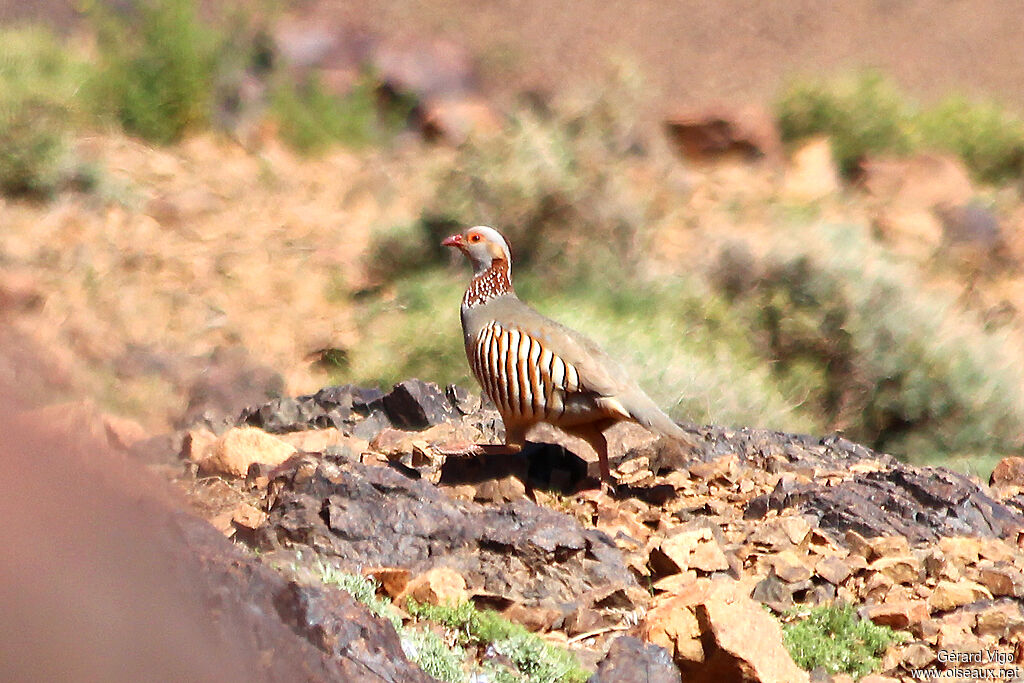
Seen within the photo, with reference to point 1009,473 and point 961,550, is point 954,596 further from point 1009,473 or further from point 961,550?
point 1009,473

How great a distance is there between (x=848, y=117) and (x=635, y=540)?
17684mm

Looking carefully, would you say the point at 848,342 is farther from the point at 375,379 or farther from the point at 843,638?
the point at 843,638

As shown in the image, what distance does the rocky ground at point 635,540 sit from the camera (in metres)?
4.32

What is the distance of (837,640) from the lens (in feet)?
16.0

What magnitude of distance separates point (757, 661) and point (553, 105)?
37.5ft

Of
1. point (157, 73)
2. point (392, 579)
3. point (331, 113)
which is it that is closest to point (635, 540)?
point (392, 579)

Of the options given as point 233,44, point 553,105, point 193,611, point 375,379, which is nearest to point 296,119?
point 233,44

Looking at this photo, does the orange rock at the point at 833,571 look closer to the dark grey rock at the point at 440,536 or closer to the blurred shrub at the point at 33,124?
the dark grey rock at the point at 440,536

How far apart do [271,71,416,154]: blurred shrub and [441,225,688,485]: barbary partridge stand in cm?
1274

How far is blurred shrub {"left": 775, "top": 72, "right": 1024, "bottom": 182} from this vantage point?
71.0ft

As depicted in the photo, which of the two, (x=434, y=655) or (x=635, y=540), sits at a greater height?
(x=434, y=655)

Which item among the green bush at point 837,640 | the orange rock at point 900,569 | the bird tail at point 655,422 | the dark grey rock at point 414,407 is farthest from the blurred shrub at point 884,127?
the green bush at point 837,640

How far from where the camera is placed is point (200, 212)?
1524cm

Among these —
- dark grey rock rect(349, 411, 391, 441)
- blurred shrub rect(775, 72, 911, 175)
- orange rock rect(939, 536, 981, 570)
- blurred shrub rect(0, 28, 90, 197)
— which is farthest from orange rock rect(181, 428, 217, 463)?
blurred shrub rect(775, 72, 911, 175)
